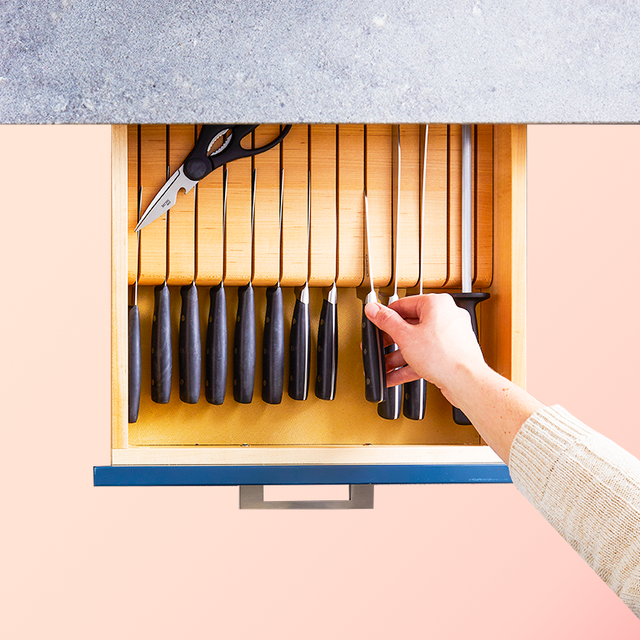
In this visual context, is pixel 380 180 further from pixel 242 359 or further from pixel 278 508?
pixel 278 508

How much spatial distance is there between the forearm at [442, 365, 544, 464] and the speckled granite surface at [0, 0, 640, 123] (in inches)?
16.8

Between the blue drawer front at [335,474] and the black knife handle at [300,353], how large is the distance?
0.18 m

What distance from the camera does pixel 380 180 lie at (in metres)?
1.30

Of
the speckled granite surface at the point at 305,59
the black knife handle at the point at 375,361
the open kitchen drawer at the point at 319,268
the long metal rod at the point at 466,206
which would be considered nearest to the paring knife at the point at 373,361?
the black knife handle at the point at 375,361

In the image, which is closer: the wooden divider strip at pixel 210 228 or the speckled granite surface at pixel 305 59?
the speckled granite surface at pixel 305 59

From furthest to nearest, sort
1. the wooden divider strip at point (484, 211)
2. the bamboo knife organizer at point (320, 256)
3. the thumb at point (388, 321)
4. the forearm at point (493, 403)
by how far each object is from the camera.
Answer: the wooden divider strip at point (484, 211) → the bamboo knife organizer at point (320, 256) → the thumb at point (388, 321) → the forearm at point (493, 403)

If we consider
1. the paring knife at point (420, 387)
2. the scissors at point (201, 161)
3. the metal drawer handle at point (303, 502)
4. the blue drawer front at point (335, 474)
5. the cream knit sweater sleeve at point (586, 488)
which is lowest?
the metal drawer handle at point (303, 502)

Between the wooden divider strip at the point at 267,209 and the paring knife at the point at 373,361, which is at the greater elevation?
the wooden divider strip at the point at 267,209

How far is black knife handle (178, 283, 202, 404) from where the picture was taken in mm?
1261

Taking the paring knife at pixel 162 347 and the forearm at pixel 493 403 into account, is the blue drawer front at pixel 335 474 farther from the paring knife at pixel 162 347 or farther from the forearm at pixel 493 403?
the forearm at pixel 493 403

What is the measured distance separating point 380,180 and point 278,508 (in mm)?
773

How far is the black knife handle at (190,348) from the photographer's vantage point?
126 cm

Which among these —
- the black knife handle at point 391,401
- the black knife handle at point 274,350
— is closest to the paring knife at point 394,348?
the black knife handle at point 391,401

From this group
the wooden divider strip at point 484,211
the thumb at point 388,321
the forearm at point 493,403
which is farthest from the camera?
the wooden divider strip at point 484,211
